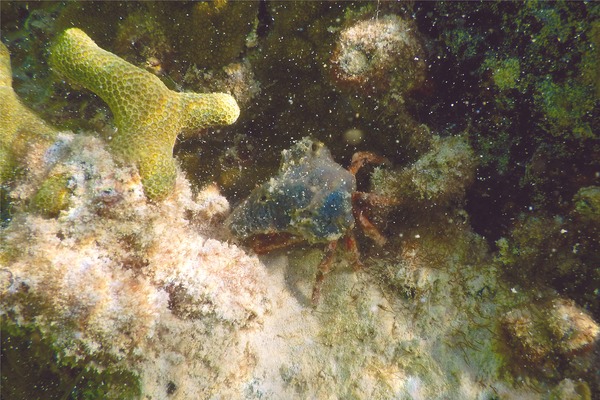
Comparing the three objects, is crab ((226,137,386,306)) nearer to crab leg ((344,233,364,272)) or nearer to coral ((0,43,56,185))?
crab leg ((344,233,364,272))

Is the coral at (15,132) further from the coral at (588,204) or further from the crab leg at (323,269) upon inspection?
the coral at (588,204)

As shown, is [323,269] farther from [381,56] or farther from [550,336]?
[381,56]

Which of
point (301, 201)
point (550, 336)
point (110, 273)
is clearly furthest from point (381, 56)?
point (110, 273)

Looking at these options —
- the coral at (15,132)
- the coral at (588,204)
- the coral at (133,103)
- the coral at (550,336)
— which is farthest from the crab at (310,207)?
the coral at (15,132)

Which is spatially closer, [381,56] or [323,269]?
[381,56]

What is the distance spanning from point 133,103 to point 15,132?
1.06 meters

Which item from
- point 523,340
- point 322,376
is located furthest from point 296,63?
point 523,340

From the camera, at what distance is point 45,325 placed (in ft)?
7.26

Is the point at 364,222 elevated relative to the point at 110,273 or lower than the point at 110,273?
elevated

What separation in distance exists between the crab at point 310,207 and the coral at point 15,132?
1.75 m

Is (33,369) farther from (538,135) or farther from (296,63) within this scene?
(538,135)

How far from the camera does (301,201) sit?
3.07m

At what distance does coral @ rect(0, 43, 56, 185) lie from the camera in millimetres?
2725

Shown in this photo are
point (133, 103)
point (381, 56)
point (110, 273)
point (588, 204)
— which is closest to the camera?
point (110, 273)
